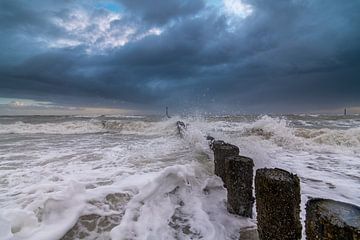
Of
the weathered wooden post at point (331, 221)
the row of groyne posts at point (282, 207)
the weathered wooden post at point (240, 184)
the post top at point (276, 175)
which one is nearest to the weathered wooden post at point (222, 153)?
the row of groyne posts at point (282, 207)

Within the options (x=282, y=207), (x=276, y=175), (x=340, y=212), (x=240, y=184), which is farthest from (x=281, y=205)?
(x=240, y=184)

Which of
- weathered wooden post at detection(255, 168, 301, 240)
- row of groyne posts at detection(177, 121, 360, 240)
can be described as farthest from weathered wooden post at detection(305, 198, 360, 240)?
weathered wooden post at detection(255, 168, 301, 240)

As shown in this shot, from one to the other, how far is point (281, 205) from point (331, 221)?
71cm

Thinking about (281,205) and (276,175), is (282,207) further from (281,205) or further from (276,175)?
(276,175)

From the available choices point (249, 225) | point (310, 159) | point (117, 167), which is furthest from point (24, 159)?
point (310, 159)

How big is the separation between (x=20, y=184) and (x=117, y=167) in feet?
5.92

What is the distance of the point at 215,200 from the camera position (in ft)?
11.6

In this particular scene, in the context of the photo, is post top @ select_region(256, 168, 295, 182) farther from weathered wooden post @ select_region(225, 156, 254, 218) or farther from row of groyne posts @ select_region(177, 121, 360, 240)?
weathered wooden post @ select_region(225, 156, 254, 218)

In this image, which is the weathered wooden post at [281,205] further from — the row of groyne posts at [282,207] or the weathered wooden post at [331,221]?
the weathered wooden post at [331,221]

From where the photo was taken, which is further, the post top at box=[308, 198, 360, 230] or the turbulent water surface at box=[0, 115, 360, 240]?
the turbulent water surface at box=[0, 115, 360, 240]

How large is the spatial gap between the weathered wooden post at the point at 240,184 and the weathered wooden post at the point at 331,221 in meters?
1.34

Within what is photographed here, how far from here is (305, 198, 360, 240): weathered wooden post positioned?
3.84ft

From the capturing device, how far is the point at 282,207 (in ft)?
6.29

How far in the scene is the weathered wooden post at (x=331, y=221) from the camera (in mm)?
1169
